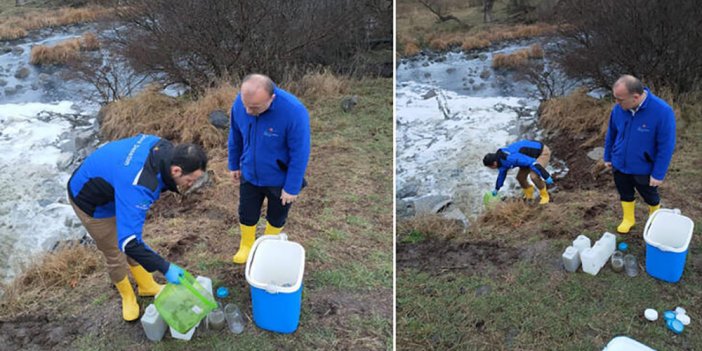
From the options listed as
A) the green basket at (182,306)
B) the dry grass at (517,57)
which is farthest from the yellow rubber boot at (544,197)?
the dry grass at (517,57)

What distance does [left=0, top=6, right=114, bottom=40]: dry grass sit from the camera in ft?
44.5

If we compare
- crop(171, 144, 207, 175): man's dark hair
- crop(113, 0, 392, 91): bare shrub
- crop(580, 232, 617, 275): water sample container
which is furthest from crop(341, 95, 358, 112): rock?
crop(171, 144, 207, 175): man's dark hair

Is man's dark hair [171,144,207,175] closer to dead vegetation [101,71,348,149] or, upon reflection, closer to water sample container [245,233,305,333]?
water sample container [245,233,305,333]

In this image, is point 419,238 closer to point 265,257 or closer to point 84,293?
point 265,257

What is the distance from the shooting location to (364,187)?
5242 millimetres

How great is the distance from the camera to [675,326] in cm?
301

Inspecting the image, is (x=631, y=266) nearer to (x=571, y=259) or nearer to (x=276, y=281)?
(x=571, y=259)

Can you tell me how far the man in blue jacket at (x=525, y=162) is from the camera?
498 centimetres

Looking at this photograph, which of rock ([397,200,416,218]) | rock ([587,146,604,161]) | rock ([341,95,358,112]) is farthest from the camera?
rock ([341,95,358,112])

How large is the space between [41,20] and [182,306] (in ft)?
48.4

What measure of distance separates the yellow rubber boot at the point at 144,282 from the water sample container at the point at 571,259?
8.63 feet

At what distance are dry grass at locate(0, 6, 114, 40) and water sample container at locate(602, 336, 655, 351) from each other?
1394 centimetres

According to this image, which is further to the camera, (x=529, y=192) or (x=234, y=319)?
(x=529, y=192)

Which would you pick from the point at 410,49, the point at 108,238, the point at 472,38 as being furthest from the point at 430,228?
the point at 472,38
